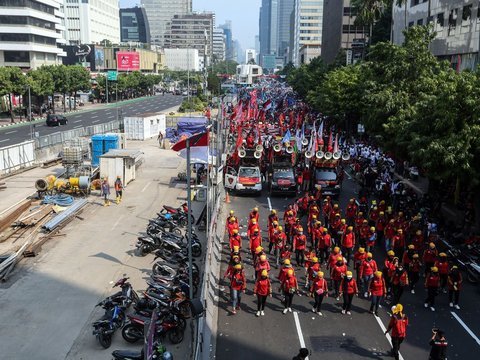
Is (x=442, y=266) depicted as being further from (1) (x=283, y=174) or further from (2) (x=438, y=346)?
(1) (x=283, y=174)

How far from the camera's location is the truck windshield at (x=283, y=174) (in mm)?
26609

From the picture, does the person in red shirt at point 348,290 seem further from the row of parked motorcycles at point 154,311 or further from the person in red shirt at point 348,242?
the row of parked motorcycles at point 154,311

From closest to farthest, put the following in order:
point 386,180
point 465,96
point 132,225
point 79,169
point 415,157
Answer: point 465,96 < point 415,157 < point 132,225 < point 386,180 < point 79,169

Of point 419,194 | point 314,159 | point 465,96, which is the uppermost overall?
point 465,96

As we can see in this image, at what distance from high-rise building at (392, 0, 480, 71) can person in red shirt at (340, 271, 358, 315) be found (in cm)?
2301

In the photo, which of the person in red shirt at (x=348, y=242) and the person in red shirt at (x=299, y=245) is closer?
the person in red shirt at (x=299, y=245)

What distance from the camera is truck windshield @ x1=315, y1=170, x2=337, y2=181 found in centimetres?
2616

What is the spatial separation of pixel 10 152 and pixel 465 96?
26.4 metres

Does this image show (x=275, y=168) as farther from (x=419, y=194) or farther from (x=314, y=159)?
(x=419, y=194)

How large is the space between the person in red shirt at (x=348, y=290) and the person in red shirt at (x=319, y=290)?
52 centimetres

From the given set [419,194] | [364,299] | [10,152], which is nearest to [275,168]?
[419,194]

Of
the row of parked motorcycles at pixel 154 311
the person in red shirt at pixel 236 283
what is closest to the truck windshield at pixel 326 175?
the row of parked motorcycles at pixel 154 311

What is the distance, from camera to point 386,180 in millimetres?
26875

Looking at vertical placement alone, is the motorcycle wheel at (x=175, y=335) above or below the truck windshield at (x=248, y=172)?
below
